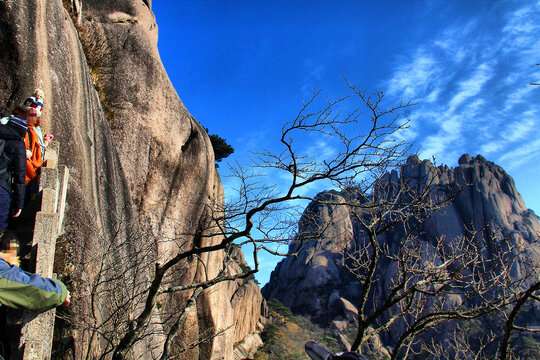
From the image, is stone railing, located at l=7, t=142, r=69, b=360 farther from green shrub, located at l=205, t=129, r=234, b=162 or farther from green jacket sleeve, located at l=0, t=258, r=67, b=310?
green shrub, located at l=205, t=129, r=234, b=162

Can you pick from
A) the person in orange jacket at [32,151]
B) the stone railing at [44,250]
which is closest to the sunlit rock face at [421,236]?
the stone railing at [44,250]

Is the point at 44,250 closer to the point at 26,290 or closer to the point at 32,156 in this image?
the point at 26,290

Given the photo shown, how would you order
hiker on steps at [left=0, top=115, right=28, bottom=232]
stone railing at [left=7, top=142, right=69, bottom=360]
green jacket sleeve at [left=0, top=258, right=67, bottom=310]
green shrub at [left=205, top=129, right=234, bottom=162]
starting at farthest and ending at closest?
green shrub at [left=205, top=129, right=234, bottom=162]
hiker on steps at [left=0, top=115, right=28, bottom=232]
stone railing at [left=7, top=142, right=69, bottom=360]
green jacket sleeve at [left=0, top=258, right=67, bottom=310]

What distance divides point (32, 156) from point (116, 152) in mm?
3827

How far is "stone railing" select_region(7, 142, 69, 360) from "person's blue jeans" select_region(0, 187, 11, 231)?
0.31 metres

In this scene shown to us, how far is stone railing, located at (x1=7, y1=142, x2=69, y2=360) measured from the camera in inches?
150

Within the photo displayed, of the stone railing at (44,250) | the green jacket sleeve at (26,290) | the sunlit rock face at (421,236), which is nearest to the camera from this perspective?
the green jacket sleeve at (26,290)

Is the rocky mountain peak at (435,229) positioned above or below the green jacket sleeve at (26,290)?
above

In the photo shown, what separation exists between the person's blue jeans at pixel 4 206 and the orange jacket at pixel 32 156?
2.37 feet

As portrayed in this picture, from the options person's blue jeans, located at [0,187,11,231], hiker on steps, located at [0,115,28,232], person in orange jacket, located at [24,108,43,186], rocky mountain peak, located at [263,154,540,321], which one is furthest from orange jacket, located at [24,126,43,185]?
rocky mountain peak, located at [263,154,540,321]

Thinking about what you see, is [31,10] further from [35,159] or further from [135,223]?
[135,223]

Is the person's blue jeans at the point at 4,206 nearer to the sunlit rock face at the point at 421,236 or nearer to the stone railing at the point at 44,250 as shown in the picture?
the stone railing at the point at 44,250

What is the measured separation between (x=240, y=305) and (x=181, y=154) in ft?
48.3

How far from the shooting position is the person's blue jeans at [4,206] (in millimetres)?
3955
